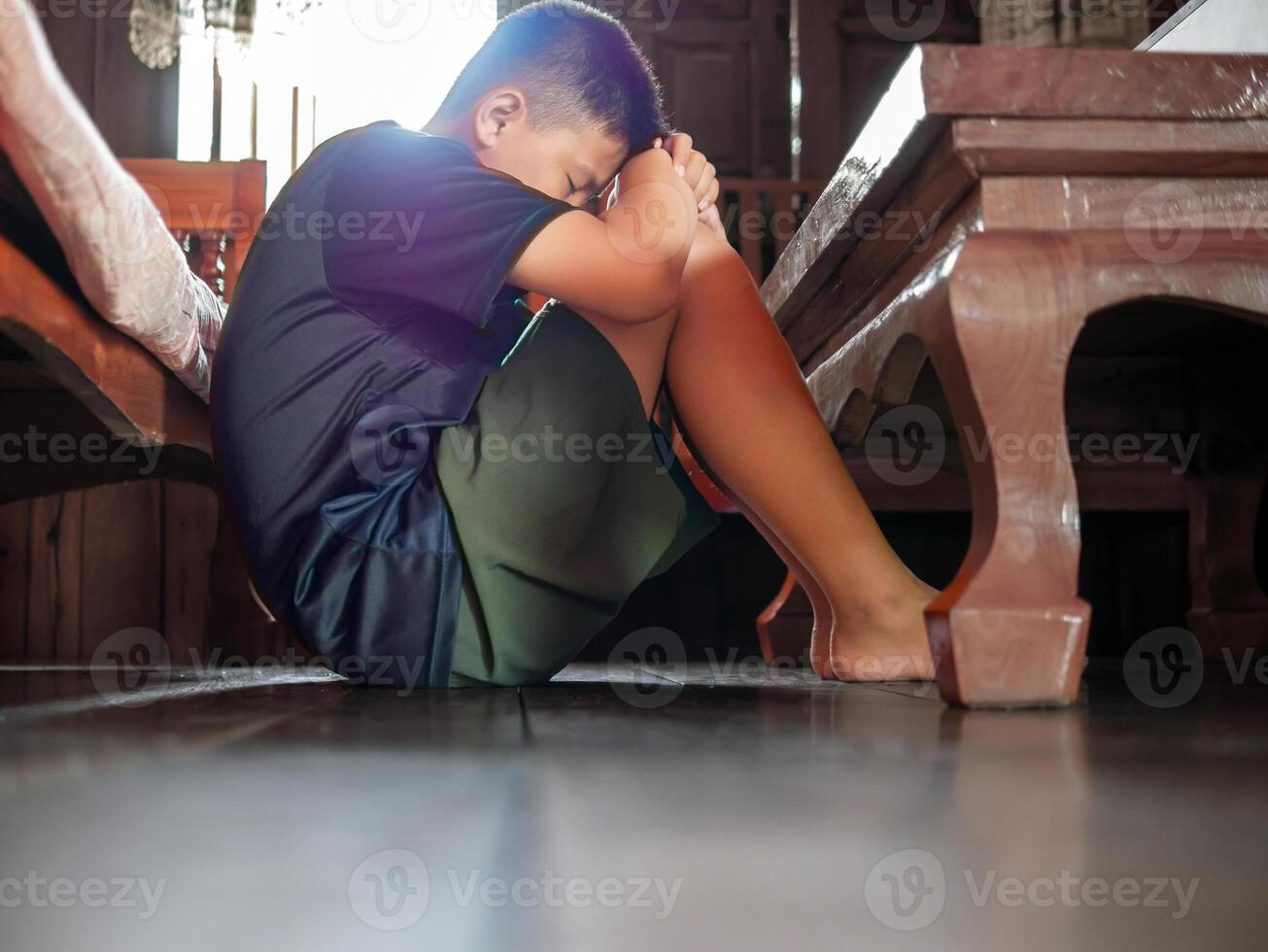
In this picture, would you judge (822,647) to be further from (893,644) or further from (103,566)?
(103,566)

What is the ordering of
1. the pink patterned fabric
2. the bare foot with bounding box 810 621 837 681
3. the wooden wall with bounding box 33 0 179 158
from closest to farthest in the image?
the pink patterned fabric → the bare foot with bounding box 810 621 837 681 → the wooden wall with bounding box 33 0 179 158

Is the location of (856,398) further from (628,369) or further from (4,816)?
(4,816)

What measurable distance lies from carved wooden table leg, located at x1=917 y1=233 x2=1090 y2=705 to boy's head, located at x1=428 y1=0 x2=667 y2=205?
392 millimetres

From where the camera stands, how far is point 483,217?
2.60 ft

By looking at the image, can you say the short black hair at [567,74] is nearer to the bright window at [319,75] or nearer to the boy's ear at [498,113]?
the boy's ear at [498,113]

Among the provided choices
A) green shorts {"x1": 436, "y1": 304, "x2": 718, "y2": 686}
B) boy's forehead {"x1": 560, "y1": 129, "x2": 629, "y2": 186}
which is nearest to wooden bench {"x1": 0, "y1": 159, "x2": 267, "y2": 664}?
green shorts {"x1": 436, "y1": 304, "x2": 718, "y2": 686}

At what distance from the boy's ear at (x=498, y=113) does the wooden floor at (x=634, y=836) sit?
588 mm

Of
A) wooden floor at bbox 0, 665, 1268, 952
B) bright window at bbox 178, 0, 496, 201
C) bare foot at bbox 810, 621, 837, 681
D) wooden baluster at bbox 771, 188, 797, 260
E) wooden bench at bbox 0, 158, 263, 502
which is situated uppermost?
bright window at bbox 178, 0, 496, 201

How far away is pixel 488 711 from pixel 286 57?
7.52 ft

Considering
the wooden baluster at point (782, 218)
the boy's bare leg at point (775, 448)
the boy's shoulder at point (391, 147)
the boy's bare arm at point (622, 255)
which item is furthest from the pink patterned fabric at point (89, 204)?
the wooden baluster at point (782, 218)

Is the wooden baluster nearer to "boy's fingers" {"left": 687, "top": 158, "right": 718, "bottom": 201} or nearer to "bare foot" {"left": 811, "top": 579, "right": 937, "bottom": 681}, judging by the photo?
"boy's fingers" {"left": 687, "top": 158, "right": 718, "bottom": 201}

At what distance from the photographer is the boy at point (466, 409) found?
0.81m

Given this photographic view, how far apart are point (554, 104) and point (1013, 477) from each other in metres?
0.52

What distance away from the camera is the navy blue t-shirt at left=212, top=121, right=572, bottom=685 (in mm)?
803
